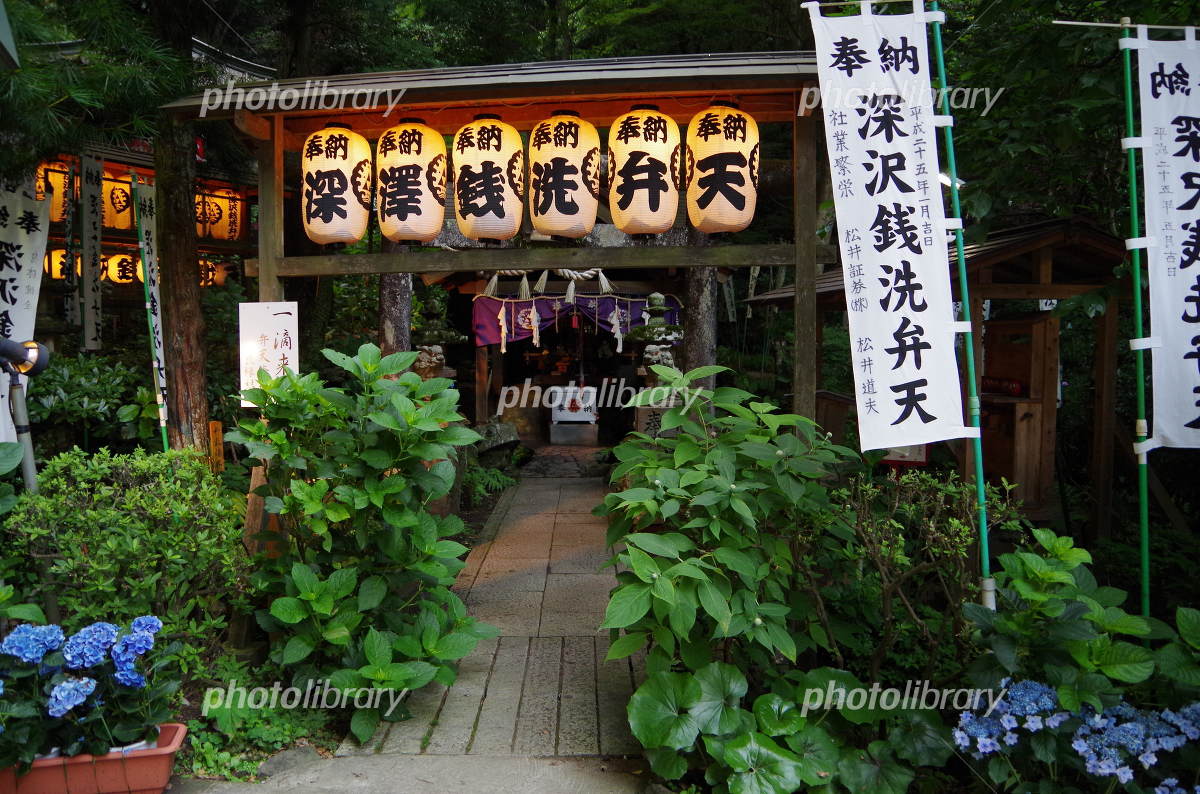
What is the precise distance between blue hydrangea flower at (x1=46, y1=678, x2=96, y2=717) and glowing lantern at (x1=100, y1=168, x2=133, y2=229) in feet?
37.5

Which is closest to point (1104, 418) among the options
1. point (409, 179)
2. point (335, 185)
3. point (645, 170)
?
point (645, 170)

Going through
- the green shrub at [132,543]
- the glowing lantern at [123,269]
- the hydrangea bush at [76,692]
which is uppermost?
the glowing lantern at [123,269]

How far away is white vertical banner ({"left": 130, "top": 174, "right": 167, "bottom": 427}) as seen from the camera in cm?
804

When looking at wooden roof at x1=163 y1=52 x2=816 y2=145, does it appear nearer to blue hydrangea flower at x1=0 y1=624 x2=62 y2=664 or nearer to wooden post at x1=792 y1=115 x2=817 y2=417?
wooden post at x1=792 y1=115 x2=817 y2=417

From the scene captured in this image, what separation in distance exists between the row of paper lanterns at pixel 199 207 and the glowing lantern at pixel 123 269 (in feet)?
2.43

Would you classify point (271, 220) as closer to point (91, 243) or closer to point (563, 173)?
point (563, 173)

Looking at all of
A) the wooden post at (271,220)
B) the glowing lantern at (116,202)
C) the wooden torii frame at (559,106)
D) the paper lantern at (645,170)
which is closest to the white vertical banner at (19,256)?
the wooden torii frame at (559,106)

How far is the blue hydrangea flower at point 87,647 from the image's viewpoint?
3764 millimetres

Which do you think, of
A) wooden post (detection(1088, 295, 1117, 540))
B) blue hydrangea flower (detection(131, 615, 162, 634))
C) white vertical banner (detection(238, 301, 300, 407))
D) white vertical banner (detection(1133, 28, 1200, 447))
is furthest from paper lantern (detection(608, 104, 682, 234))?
wooden post (detection(1088, 295, 1117, 540))

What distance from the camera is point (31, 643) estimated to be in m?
3.74

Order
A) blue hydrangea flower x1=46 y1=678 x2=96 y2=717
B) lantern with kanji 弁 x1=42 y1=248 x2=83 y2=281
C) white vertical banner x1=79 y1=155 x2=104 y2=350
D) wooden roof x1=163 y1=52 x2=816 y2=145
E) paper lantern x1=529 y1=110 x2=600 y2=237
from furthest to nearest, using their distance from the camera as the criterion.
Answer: lantern with kanji 弁 x1=42 y1=248 x2=83 y2=281, white vertical banner x1=79 y1=155 x2=104 y2=350, paper lantern x1=529 y1=110 x2=600 y2=237, wooden roof x1=163 y1=52 x2=816 y2=145, blue hydrangea flower x1=46 y1=678 x2=96 y2=717

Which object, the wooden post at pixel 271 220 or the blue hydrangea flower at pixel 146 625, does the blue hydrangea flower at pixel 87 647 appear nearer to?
the blue hydrangea flower at pixel 146 625

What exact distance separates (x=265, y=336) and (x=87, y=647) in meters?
2.75

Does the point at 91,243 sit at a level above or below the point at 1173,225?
above
